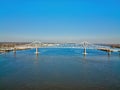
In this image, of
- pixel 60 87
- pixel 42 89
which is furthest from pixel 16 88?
pixel 60 87

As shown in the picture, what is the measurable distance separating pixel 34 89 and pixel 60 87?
180 centimetres

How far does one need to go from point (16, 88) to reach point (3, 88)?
2.76 feet

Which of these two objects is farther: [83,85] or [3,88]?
[83,85]

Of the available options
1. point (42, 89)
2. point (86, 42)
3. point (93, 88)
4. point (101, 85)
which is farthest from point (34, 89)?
point (86, 42)

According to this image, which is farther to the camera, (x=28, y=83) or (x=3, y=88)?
(x=28, y=83)

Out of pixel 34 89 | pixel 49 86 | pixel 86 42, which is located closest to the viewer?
pixel 34 89

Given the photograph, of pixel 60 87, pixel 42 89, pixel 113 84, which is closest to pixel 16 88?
pixel 42 89

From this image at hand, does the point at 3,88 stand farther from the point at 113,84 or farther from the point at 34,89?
the point at 113,84

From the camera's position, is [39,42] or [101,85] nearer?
[101,85]

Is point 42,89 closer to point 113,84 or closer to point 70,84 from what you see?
point 70,84

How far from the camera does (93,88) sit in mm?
14008

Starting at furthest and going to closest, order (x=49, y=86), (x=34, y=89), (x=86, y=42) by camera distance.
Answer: (x=86, y=42) < (x=49, y=86) < (x=34, y=89)

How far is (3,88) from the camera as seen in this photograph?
13.6 m

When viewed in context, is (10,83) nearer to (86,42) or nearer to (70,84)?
(70,84)
